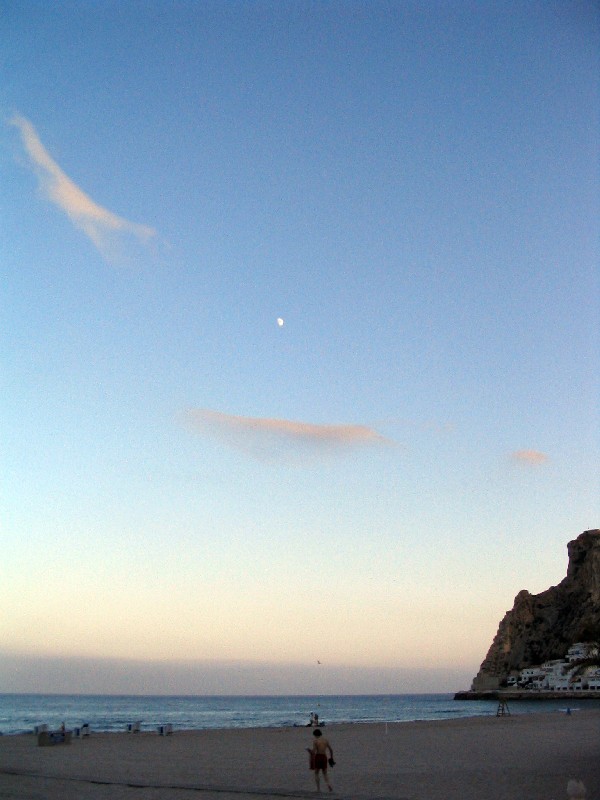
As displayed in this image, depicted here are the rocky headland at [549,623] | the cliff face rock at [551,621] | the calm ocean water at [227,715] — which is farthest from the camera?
the rocky headland at [549,623]

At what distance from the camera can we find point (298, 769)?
17547 millimetres

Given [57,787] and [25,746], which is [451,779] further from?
[25,746]

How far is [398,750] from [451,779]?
28.9 feet

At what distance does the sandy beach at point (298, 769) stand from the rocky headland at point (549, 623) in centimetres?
11540

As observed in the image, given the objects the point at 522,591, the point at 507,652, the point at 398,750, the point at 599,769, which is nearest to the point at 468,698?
the point at 507,652

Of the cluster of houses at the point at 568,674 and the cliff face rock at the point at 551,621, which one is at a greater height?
the cliff face rock at the point at 551,621

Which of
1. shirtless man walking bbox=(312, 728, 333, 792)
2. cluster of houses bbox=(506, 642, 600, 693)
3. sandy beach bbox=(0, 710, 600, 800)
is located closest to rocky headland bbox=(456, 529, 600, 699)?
cluster of houses bbox=(506, 642, 600, 693)

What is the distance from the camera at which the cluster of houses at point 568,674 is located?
113 metres

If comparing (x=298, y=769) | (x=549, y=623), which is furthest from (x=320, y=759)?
(x=549, y=623)

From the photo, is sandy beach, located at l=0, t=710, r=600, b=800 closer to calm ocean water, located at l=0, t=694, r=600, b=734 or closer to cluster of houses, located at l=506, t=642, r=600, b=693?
calm ocean water, located at l=0, t=694, r=600, b=734

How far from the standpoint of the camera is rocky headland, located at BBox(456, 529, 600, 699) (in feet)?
434

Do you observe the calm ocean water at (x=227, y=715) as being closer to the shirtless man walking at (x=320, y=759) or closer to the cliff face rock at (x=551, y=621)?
the cliff face rock at (x=551, y=621)

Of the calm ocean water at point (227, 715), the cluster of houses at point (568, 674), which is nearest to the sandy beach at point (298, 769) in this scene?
the calm ocean water at point (227, 715)

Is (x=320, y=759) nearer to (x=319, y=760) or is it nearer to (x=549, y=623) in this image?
(x=319, y=760)
